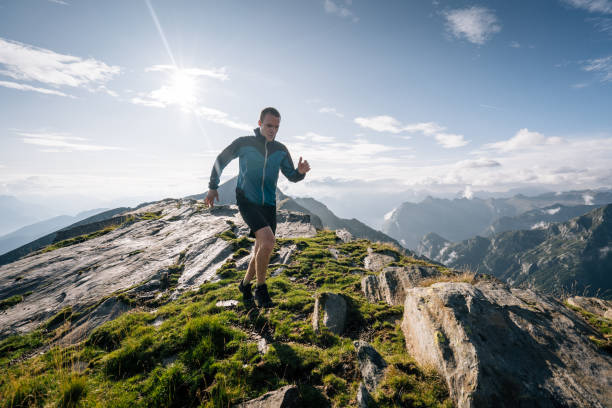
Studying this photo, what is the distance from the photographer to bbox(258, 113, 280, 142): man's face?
307 inches

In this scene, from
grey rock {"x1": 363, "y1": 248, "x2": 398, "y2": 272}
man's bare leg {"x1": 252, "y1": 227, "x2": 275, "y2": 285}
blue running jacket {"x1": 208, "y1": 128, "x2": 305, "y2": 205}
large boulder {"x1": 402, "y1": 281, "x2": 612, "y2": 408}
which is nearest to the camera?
large boulder {"x1": 402, "y1": 281, "x2": 612, "y2": 408}

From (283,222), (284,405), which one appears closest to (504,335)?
(284,405)

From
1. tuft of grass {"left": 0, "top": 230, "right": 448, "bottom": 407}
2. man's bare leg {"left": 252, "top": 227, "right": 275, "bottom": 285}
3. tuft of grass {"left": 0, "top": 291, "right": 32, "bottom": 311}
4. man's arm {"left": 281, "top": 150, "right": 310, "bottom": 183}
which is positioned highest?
man's arm {"left": 281, "top": 150, "right": 310, "bottom": 183}

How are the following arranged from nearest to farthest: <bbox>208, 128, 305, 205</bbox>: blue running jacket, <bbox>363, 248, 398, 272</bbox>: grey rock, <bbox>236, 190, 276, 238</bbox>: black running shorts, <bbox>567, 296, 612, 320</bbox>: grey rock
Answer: <bbox>236, 190, 276, 238</bbox>: black running shorts
<bbox>208, 128, 305, 205</bbox>: blue running jacket
<bbox>567, 296, 612, 320</bbox>: grey rock
<bbox>363, 248, 398, 272</bbox>: grey rock

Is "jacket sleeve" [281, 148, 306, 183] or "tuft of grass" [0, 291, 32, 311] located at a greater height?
"jacket sleeve" [281, 148, 306, 183]

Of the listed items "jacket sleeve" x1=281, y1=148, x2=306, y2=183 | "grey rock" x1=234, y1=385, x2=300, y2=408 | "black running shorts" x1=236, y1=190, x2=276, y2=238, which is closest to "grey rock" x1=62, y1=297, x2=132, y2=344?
"black running shorts" x1=236, y1=190, x2=276, y2=238

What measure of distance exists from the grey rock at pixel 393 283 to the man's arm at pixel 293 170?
5284mm

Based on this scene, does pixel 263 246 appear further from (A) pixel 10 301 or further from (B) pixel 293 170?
(A) pixel 10 301

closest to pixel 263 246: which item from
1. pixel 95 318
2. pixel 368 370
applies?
pixel 368 370

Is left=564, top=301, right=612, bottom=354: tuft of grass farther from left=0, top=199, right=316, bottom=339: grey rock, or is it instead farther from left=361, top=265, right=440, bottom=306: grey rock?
left=0, top=199, right=316, bottom=339: grey rock

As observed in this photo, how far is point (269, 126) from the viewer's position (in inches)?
309

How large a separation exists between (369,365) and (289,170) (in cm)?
584

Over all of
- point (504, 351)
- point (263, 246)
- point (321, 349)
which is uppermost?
point (263, 246)

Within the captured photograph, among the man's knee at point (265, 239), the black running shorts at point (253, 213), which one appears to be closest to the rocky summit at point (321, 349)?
the man's knee at point (265, 239)
